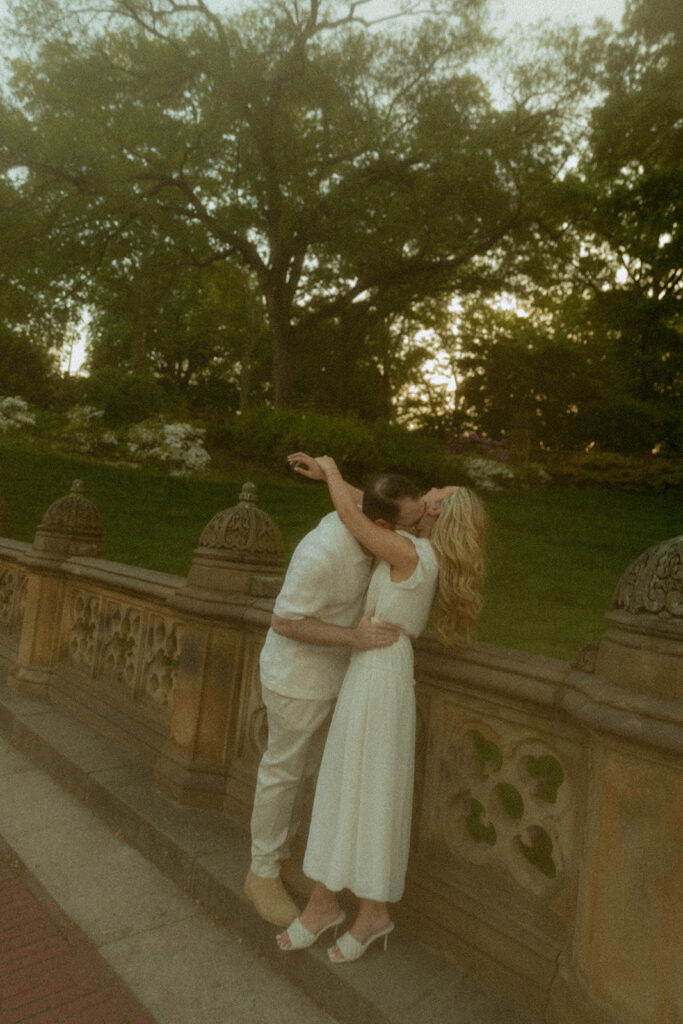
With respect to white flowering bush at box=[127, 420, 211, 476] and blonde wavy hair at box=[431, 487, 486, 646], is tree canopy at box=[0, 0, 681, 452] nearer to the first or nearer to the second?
white flowering bush at box=[127, 420, 211, 476]

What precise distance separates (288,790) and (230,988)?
648mm

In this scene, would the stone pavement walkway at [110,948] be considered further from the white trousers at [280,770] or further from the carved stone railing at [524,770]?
the carved stone railing at [524,770]

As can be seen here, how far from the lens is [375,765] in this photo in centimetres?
250

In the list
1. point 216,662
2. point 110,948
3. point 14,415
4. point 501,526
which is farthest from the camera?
point 14,415

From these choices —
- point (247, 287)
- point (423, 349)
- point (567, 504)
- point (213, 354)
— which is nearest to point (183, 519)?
point (567, 504)

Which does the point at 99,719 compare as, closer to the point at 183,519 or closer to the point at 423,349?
the point at 183,519

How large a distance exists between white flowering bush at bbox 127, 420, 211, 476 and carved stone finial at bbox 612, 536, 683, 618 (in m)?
15.6

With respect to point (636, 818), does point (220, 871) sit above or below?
below

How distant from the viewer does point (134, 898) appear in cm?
321

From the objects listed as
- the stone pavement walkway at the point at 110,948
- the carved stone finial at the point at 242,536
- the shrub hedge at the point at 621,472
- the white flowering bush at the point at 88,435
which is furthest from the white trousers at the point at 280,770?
the shrub hedge at the point at 621,472

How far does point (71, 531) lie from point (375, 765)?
4119mm

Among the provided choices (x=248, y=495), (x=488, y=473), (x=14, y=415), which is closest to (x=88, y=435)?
(x=14, y=415)

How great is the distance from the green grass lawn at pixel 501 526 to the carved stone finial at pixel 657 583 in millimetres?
5028

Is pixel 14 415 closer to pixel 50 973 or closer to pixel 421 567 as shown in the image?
pixel 50 973
